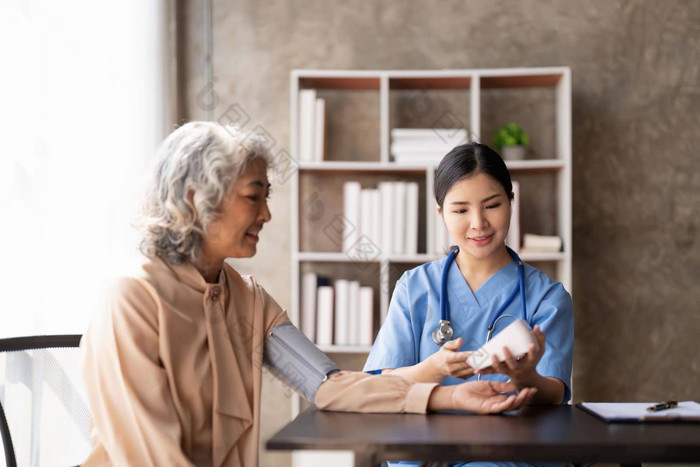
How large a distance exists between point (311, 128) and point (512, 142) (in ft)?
2.89

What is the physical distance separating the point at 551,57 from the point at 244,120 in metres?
1.47

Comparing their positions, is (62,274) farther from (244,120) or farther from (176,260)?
(244,120)

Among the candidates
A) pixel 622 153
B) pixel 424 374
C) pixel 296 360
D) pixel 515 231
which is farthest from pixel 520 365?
pixel 622 153

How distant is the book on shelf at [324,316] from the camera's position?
9.90 feet

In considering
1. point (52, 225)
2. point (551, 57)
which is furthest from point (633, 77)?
point (52, 225)

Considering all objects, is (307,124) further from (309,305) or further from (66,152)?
(66,152)

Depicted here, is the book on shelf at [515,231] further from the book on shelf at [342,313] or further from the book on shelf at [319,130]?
the book on shelf at [319,130]

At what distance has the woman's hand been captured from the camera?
1409 millimetres

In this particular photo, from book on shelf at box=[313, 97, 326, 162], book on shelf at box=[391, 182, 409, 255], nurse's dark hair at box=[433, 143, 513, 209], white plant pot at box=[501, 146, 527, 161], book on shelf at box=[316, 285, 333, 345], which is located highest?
book on shelf at box=[313, 97, 326, 162]

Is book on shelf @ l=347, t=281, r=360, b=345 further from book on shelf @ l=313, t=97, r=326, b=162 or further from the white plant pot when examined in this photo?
the white plant pot

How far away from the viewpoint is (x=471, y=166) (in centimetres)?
189

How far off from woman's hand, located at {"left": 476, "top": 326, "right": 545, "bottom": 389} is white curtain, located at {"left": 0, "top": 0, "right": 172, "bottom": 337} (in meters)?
0.79

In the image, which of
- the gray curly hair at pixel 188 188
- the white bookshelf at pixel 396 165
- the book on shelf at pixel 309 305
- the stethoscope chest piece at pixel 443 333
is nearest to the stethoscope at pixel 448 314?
the stethoscope chest piece at pixel 443 333

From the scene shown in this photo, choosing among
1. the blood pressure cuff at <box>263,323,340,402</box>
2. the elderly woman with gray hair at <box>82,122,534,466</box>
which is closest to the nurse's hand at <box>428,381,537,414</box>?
the elderly woman with gray hair at <box>82,122,534,466</box>
